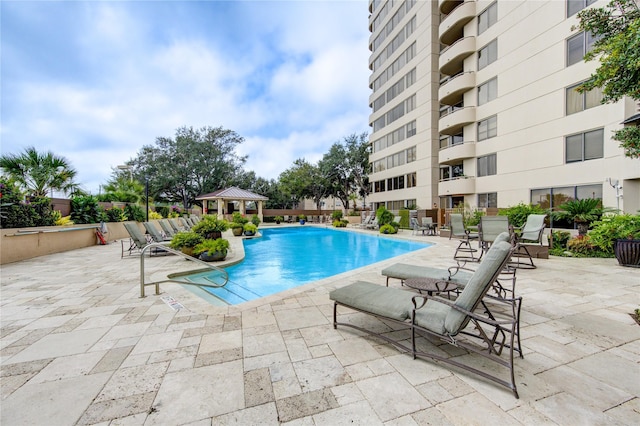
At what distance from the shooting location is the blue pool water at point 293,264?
6.11m

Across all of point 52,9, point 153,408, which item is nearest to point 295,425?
point 153,408

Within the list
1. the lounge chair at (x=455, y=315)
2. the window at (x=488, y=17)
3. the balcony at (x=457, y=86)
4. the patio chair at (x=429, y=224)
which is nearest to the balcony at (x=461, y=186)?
the patio chair at (x=429, y=224)

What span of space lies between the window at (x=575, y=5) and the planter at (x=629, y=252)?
11.5 metres

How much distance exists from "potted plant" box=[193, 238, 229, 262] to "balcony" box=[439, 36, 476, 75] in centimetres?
1857

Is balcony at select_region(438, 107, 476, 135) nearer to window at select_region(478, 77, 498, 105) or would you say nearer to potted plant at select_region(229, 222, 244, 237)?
window at select_region(478, 77, 498, 105)

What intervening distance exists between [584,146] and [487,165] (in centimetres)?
483

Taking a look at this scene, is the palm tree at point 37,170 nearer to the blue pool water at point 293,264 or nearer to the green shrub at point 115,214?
the green shrub at point 115,214

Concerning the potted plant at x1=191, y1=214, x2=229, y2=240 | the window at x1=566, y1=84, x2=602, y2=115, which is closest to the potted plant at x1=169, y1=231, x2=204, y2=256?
the potted plant at x1=191, y1=214, x2=229, y2=240

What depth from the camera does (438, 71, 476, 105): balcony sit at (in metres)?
16.7

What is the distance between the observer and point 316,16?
11859mm

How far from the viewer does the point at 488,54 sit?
15.8m

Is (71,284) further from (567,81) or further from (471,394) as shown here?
(567,81)

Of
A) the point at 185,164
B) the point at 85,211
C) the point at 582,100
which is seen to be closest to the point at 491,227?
the point at 582,100

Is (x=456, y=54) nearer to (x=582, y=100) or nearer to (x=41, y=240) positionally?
(x=582, y=100)
